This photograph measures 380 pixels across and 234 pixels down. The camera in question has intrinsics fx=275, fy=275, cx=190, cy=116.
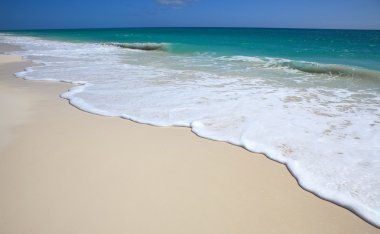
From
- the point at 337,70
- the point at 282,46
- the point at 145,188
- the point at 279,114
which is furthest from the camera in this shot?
the point at 282,46

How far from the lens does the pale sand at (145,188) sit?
87.0 inches

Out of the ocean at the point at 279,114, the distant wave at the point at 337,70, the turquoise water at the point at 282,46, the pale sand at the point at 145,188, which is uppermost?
the turquoise water at the point at 282,46

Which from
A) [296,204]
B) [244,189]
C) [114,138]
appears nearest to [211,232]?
[244,189]

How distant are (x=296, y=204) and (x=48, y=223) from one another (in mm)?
2103

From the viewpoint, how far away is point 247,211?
7.74 feet

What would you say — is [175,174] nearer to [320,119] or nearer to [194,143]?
[194,143]

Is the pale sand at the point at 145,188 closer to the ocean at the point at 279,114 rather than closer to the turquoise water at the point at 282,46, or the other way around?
the ocean at the point at 279,114

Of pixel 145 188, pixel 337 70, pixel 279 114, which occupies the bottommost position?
pixel 145 188

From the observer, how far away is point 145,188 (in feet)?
8.70

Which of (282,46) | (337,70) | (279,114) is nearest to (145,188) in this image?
(279,114)

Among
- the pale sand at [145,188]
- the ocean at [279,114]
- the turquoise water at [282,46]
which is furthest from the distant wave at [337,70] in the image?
the pale sand at [145,188]

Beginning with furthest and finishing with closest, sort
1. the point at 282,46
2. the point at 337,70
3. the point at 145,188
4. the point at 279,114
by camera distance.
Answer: the point at 282,46 → the point at 337,70 → the point at 279,114 → the point at 145,188

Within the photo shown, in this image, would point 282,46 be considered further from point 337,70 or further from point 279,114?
point 279,114

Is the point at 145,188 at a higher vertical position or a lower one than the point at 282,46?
lower
